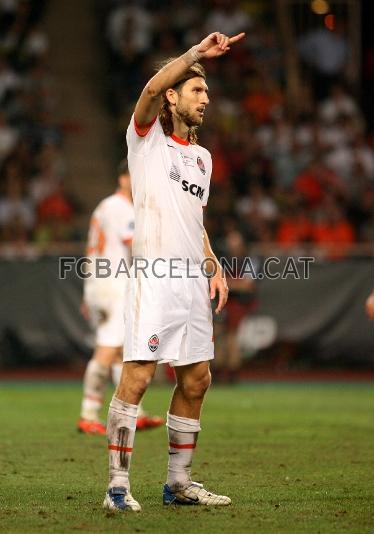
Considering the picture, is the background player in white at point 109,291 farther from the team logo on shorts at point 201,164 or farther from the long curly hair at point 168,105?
the long curly hair at point 168,105

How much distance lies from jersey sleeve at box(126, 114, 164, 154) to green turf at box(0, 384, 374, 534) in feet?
7.01

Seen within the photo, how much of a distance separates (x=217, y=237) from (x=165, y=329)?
38.0ft

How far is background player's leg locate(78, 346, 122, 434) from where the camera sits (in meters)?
11.0

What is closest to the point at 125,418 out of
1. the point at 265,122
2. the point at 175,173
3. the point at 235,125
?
the point at 175,173

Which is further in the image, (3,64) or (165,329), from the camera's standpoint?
(3,64)

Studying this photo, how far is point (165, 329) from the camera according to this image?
663cm

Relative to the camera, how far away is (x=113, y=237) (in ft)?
37.0

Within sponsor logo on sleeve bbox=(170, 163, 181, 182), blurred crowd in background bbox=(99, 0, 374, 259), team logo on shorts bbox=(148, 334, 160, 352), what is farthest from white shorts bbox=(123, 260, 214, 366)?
blurred crowd in background bbox=(99, 0, 374, 259)

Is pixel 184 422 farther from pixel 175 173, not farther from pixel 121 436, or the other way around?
pixel 175 173

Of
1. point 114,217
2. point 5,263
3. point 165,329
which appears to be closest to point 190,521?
point 165,329

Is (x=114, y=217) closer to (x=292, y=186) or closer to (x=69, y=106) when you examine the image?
(x=292, y=186)

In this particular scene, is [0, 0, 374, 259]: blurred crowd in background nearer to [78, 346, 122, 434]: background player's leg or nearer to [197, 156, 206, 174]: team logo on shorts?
[78, 346, 122, 434]: background player's leg

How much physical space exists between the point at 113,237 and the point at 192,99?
4608 mm

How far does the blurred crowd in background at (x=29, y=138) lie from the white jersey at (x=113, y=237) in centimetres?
713
